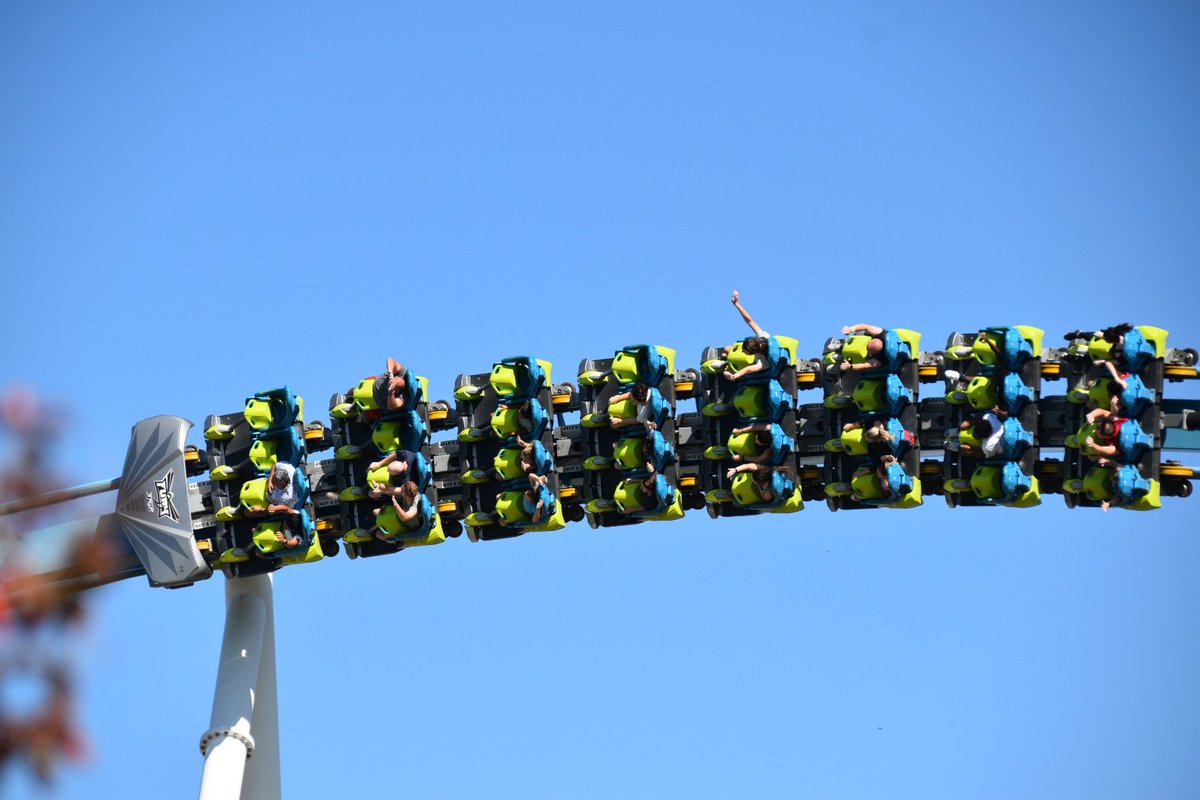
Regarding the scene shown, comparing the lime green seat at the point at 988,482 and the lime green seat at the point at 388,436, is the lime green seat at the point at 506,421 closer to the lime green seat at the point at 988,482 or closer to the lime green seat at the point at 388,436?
the lime green seat at the point at 388,436

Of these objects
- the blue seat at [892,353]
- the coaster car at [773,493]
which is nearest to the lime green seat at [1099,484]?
the blue seat at [892,353]

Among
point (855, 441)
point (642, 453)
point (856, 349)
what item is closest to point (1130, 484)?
point (855, 441)

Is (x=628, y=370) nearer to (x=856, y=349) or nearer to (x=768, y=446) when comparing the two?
(x=768, y=446)

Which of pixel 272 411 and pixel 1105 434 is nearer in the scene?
pixel 1105 434

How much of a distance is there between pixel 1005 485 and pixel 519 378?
5.60 m

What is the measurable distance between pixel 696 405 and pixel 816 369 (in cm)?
147

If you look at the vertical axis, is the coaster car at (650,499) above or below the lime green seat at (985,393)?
below

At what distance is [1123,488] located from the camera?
20906 mm

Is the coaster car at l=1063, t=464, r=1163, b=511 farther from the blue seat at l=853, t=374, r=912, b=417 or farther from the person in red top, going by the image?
the blue seat at l=853, t=374, r=912, b=417

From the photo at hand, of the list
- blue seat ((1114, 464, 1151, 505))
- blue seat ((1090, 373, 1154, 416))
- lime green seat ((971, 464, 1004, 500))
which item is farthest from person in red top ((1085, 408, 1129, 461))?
lime green seat ((971, 464, 1004, 500))

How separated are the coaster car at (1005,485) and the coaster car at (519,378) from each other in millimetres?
4953

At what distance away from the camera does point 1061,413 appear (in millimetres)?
21719

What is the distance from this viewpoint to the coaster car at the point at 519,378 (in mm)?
22250

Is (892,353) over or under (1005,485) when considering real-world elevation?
over
